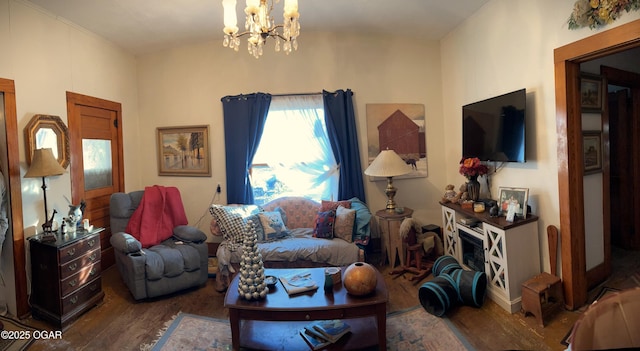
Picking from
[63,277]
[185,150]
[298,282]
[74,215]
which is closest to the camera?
[298,282]

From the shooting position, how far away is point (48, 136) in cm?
290

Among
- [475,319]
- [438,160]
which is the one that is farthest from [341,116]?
[475,319]

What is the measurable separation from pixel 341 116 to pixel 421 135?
3.52ft

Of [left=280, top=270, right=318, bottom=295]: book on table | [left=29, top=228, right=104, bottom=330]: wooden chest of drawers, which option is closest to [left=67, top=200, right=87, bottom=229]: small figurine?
[left=29, top=228, right=104, bottom=330]: wooden chest of drawers

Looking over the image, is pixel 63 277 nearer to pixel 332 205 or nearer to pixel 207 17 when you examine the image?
pixel 332 205

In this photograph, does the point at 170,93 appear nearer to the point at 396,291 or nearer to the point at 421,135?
the point at 421,135

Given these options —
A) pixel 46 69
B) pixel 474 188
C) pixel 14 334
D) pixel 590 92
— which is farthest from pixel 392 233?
pixel 46 69

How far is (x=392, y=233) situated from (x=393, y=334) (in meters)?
1.25

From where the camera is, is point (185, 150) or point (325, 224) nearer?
point (325, 224)

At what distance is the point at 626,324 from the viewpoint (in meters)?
0.88

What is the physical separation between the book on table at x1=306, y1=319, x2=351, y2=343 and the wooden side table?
1331 mm

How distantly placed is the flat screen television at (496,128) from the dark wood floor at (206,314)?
130cm

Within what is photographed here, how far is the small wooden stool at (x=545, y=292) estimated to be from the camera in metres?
2.29

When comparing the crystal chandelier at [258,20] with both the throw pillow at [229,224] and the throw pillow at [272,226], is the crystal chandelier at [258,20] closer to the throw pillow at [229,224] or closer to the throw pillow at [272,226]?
the throw pillow at [229,224]
